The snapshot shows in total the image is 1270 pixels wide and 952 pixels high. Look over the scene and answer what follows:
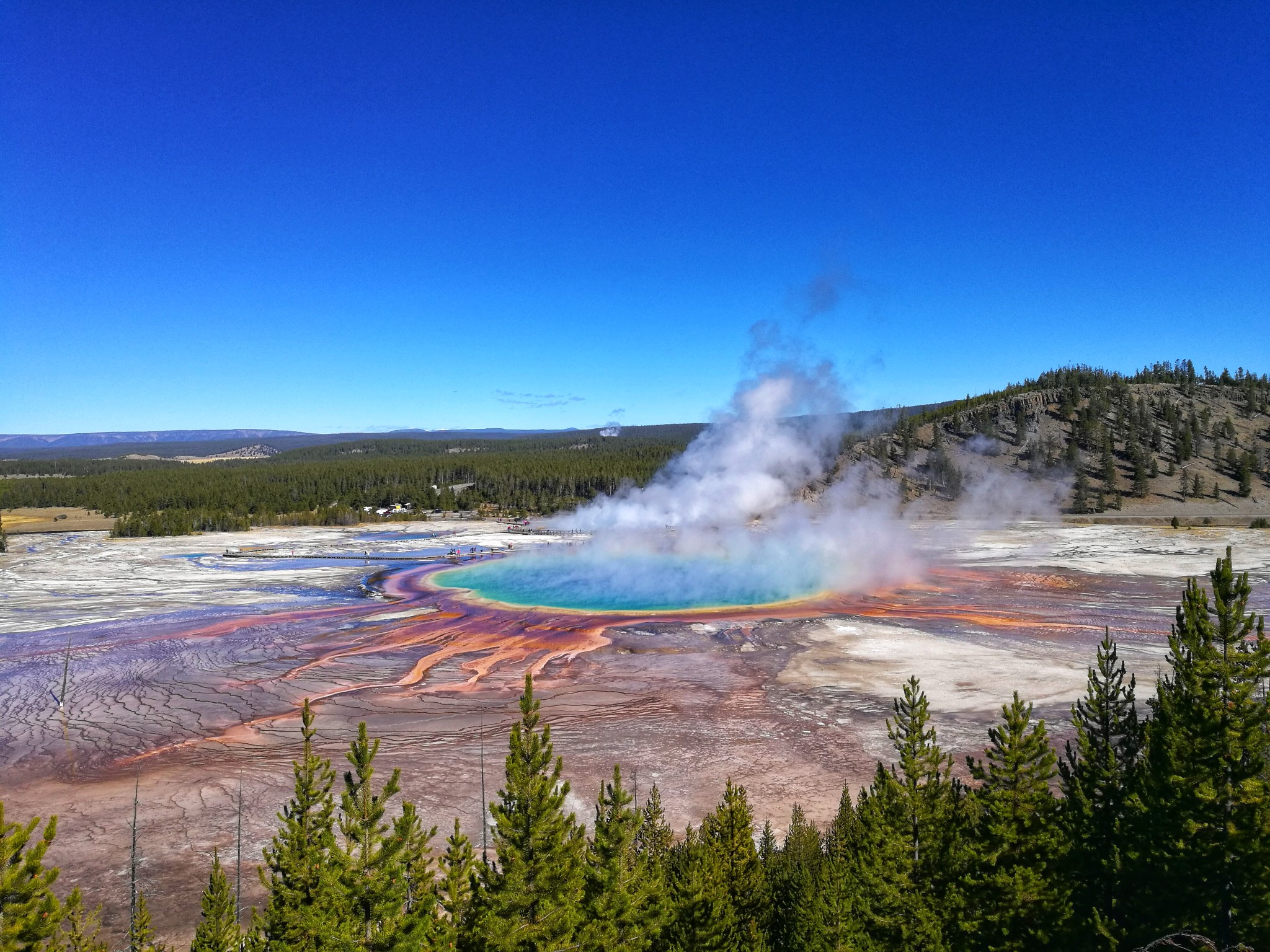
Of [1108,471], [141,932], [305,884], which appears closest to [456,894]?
[305,884]

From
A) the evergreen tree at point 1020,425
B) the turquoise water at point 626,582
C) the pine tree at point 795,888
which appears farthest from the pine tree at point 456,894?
the evergreen tree at point 1020,425

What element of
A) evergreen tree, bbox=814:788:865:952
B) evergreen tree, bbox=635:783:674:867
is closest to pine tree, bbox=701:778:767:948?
evergreen tree, bbox=635:783:674:867

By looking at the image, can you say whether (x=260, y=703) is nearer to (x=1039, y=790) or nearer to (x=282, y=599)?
(x=282, y=599)

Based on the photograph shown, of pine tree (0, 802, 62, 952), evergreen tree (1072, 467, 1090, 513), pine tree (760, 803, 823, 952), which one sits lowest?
pine tree (760, 803, 823, 952)

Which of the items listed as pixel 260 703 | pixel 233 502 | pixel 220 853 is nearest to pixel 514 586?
pixel 260 703

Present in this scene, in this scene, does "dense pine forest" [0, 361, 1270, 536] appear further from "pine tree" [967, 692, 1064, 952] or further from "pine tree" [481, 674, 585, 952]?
"pine tree" [481, 674, 585, 952]

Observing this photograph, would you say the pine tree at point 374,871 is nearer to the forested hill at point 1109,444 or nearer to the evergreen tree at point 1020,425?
the forested hill at point 1109,444
